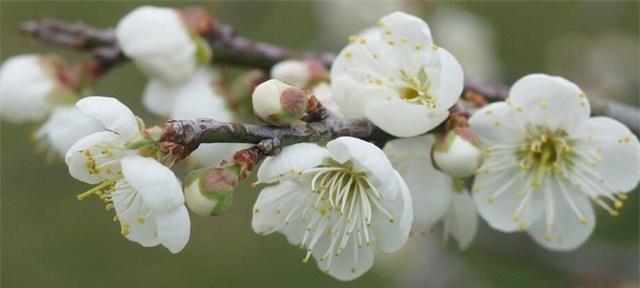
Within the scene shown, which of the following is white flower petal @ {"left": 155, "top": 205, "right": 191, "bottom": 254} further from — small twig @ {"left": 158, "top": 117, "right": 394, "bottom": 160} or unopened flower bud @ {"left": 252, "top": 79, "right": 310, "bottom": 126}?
unopened flower bud @ {"left": 252, "top": 79, "right": 310, "bottom": 126}

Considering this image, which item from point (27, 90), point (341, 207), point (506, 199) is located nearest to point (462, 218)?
point (506, 199)

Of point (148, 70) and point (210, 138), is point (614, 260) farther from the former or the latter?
point (210, 138)

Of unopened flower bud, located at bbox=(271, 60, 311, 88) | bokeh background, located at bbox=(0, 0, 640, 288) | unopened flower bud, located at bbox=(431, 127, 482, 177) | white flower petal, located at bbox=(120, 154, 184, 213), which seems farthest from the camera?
bokeh background, located at bbox=(0, 0, 640, 288)

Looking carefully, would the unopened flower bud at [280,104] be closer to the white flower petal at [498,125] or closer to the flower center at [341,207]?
the flower center at [341,207]

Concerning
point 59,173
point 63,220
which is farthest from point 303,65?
point 63,220

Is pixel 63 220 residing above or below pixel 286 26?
below

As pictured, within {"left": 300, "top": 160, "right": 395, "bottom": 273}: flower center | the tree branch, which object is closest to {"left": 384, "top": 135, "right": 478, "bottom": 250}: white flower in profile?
{"left": 300, "top": 160, "right": 395, "bottom": 273}: flower center
